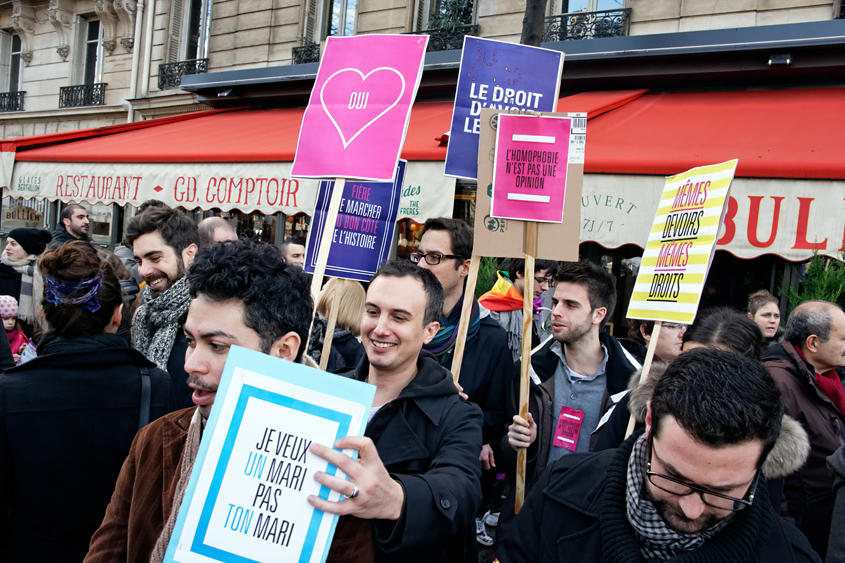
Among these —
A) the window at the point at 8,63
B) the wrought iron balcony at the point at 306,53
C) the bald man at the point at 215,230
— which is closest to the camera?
the bald man at the point at 215,230

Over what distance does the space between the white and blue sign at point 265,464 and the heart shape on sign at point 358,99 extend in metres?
1.61

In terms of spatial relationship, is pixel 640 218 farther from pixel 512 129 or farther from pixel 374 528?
pixel 374 528

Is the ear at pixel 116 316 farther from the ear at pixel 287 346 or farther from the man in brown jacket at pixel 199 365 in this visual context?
the ear at pixel 287 346

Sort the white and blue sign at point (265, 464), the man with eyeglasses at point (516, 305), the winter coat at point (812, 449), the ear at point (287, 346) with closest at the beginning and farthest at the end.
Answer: the white and blue sign at point (265, 464)
the ear at point (287, 346)
the winter coat at point (812, 449)
the man with eyeglasses at point (516, 305)

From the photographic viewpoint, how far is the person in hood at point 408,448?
1347mm

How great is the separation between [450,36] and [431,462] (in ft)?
29.2

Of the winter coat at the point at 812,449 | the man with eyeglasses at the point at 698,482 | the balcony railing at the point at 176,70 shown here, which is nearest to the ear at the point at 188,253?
the man with eyeglasses at the point at 698,482

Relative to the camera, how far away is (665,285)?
9.26ft

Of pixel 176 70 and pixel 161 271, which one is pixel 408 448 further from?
pixel 176 70

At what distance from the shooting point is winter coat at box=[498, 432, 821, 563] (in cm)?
144

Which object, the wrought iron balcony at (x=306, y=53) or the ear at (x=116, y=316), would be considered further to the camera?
the wrought iron balcony at (x=306, y=53)

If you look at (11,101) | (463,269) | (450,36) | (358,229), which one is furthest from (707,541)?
(11,101)

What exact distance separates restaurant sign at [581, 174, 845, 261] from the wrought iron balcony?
7.27 meters

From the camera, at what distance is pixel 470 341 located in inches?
124
